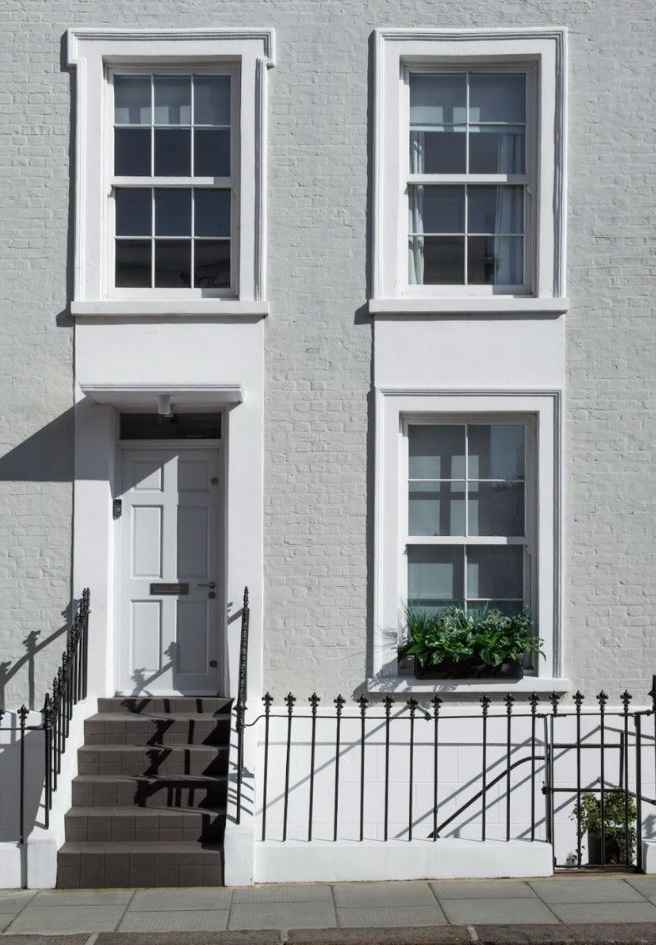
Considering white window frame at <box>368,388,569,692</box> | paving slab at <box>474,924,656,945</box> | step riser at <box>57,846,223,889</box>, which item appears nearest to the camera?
paving slab at <box>474,924,656,945</box>

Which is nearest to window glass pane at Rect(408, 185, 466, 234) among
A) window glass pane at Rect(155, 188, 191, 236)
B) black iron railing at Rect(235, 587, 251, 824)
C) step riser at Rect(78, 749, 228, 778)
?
window glass pane at Rect(155, 188, 191, 236)

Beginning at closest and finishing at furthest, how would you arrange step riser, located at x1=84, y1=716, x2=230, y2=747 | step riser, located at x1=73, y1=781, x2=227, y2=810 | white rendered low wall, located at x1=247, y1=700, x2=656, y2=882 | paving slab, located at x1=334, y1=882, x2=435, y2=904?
paving slab, located at x1=334, y1=882, x2=435, y2=904 → step riser, located at x1=73, y1=781, x2=227, y2=810 → step riser, located at x1=84, y1=716, x2=230, y2=747 → white rendered low wall, located at x1=247, y1=700, x2=656, y2=882

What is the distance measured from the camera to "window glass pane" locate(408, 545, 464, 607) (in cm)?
953

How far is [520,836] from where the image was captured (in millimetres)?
9039

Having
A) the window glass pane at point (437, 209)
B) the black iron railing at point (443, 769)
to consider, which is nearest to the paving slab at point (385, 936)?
the black iron railing at point (443, 769)

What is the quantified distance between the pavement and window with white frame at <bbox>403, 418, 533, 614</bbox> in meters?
2.52

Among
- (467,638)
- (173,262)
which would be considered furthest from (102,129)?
(467,638)

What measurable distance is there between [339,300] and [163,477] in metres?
2.08

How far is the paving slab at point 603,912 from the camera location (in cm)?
684

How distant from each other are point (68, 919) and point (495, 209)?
249 inches

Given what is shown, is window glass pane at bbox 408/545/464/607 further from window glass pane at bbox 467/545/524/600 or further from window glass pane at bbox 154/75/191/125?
window glass pane at bbox 154/75/191/125

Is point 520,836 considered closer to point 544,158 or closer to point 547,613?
point 547,613

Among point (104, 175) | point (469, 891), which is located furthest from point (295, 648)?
point (104, 175)

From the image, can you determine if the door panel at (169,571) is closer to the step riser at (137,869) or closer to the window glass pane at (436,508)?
the window glass pane at (436,508)
